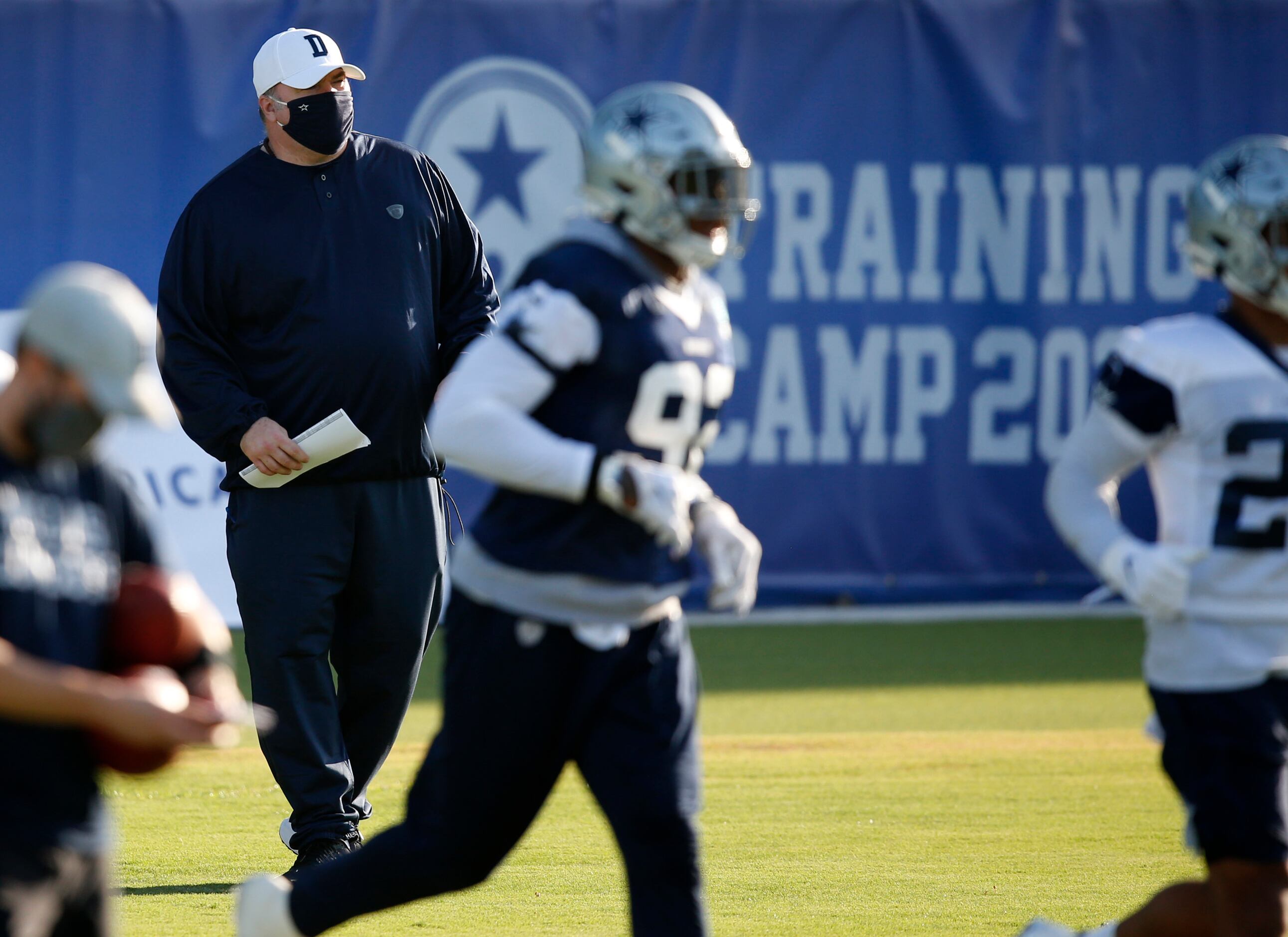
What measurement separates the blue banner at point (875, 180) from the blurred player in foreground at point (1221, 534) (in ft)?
25.0

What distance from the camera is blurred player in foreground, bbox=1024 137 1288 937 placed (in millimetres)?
3553

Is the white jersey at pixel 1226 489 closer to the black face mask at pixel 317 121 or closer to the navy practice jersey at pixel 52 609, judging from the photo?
the navy practice jersey at pixel 52 609

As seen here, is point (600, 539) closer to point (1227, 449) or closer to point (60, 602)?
point (60, 602)

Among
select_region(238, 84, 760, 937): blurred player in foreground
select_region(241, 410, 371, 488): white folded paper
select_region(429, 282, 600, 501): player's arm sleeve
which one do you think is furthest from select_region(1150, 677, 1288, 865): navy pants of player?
select_region(241, 410, 371, 488): white folded paper

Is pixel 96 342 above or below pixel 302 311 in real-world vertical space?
above

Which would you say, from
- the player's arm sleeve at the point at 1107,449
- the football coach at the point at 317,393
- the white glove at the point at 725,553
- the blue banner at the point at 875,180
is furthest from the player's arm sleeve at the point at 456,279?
the blue banner at the point at 875,180

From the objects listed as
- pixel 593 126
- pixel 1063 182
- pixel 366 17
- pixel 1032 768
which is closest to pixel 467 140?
pixel 366 17

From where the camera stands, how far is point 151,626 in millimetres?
2920

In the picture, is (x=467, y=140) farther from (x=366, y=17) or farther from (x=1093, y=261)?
(x=1093, y=261)

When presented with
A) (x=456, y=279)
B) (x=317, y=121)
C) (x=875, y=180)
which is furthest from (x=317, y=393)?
(x=875, y=180)

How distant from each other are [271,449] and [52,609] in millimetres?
2338

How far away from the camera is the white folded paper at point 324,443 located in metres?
5.26

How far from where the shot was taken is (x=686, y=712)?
367 cm

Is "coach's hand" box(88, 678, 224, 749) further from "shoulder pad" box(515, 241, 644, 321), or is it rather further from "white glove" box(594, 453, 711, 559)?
"shoulder pad" box(515, 241, 644, 321)
